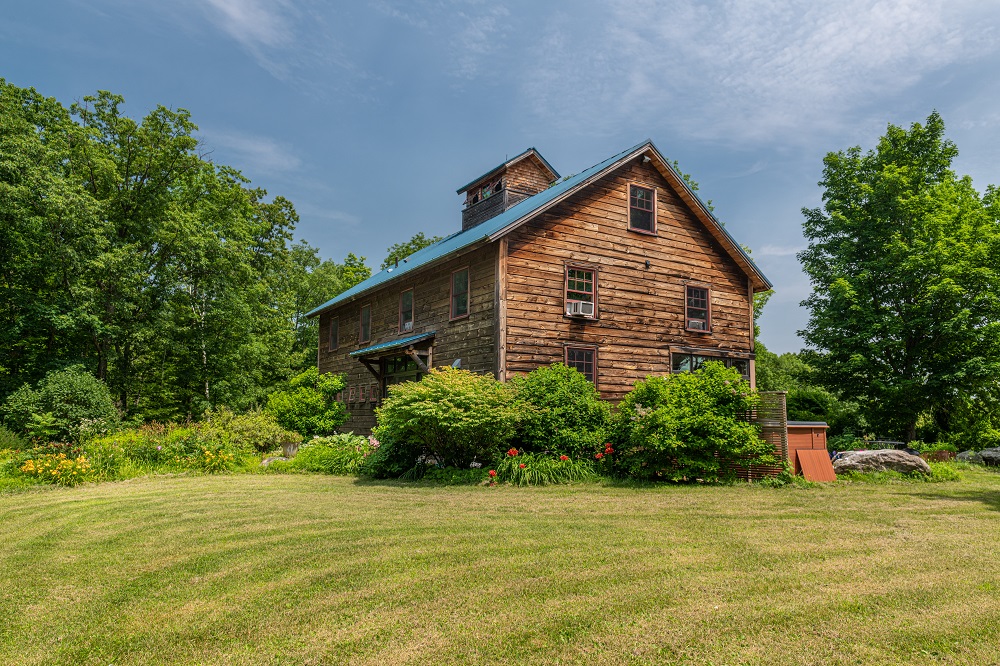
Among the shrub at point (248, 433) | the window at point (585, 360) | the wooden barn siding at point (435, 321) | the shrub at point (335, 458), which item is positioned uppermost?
the wooden barn siding at point (435, 321)

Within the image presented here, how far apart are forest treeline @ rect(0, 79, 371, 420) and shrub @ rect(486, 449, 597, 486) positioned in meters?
18.4

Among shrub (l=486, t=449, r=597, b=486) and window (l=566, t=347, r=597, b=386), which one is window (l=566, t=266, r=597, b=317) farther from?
shrub (l=486, t=449, r=597, b=486)

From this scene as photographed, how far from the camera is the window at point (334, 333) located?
26.9 meters

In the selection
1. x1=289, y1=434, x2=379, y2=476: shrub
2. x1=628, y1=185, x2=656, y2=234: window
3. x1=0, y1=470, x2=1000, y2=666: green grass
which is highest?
x1=628, y1=185, x2=656, y2=234: window

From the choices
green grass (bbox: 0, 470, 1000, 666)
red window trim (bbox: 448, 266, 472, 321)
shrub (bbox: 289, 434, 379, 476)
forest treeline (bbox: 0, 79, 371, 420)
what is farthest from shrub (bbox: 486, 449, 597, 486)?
forest treeline (bbox: 0, 79, 371, 420)

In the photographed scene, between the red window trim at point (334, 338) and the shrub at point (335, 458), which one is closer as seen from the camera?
the shrub at point (335, 458)

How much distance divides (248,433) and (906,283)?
24.6 meters

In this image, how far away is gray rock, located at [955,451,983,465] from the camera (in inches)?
743

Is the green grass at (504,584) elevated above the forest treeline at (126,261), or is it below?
below

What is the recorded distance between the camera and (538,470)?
1285 centimetres

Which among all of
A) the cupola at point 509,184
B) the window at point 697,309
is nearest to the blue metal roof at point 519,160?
the cupola at point 509,184

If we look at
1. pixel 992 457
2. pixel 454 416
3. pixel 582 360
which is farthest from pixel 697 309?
Result: pixel 454 416

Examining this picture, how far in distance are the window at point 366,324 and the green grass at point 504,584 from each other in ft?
47.4

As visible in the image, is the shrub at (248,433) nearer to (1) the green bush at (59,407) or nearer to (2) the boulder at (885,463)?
(1) the green bush at (59,407)
